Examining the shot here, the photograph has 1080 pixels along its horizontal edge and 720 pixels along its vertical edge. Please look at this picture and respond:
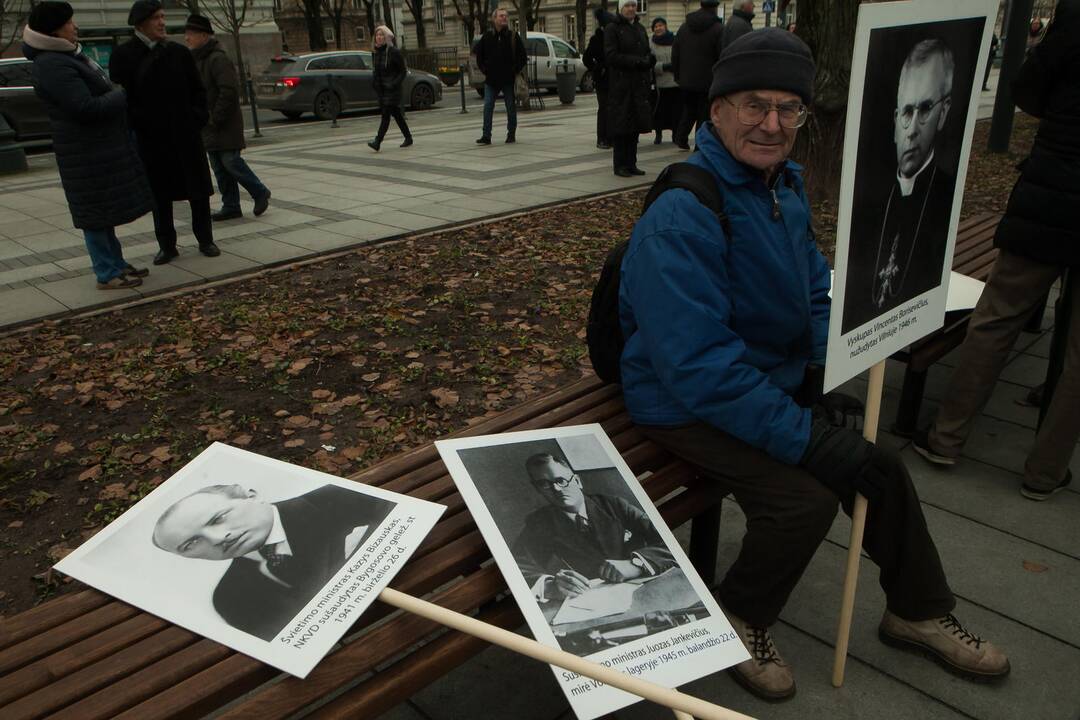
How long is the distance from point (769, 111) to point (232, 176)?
679 centimetres

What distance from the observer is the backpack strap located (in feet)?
7.11

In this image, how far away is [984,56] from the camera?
2090mm

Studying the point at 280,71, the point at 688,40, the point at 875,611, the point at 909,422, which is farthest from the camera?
the point at 280,71

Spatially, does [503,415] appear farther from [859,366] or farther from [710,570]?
[859,366]

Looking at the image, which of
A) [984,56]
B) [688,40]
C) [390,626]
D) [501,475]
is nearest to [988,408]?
[984,56]

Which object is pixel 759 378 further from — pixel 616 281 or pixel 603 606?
pixel 603 606

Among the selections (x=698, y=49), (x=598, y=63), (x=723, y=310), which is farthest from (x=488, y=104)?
(x=723, y=310)

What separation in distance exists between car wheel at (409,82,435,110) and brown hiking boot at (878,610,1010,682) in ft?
67.4

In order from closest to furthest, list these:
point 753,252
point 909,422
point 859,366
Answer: point 859,366 → point 753,252 → point 909,422

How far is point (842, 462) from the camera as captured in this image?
2.10 meters

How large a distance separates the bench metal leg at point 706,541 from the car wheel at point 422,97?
20.1m

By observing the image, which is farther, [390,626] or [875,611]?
[875,611]

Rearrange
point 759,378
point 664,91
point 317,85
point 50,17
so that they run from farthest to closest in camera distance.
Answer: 1. point 317,85
2. point 664,91
3. point 50,17
4. point 759,378

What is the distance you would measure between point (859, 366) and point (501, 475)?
2.92ft
